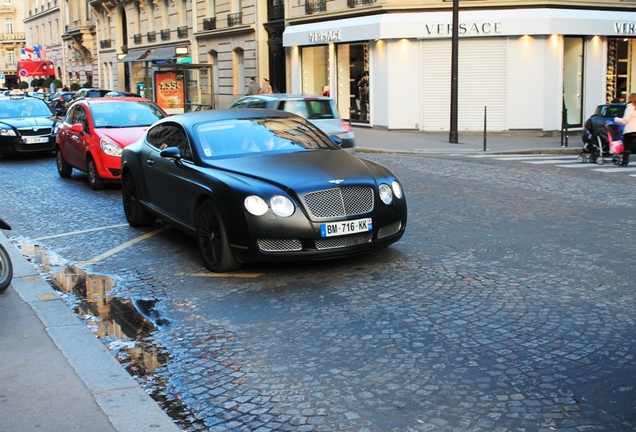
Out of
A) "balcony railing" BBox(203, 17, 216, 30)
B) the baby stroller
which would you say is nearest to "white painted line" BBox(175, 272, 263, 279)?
the baby stroller

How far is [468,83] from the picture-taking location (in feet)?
86.4

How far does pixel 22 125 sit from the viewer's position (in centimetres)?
1980

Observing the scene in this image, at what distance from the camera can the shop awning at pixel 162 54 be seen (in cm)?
4350

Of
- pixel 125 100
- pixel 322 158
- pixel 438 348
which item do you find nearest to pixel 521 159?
pixel 125 100

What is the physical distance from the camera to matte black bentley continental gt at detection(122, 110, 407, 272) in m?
7.27

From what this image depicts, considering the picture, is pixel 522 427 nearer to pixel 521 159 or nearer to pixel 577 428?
pixel 577 428

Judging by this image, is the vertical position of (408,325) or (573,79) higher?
(573,79)

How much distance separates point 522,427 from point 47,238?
285 inches

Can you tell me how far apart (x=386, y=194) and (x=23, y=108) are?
625 inches

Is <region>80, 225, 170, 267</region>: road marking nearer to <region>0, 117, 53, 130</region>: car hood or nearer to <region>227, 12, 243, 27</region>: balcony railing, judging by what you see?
<region>0, 117, 53, 130</region>: car hood

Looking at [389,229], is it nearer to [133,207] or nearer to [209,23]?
[133,207]

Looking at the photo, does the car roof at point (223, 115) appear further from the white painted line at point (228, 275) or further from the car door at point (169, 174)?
the white painted line at point (228, 275)

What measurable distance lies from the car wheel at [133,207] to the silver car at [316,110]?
6599mm

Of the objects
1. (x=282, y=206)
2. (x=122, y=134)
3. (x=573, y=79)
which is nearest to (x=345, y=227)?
(x=282, y=206)
